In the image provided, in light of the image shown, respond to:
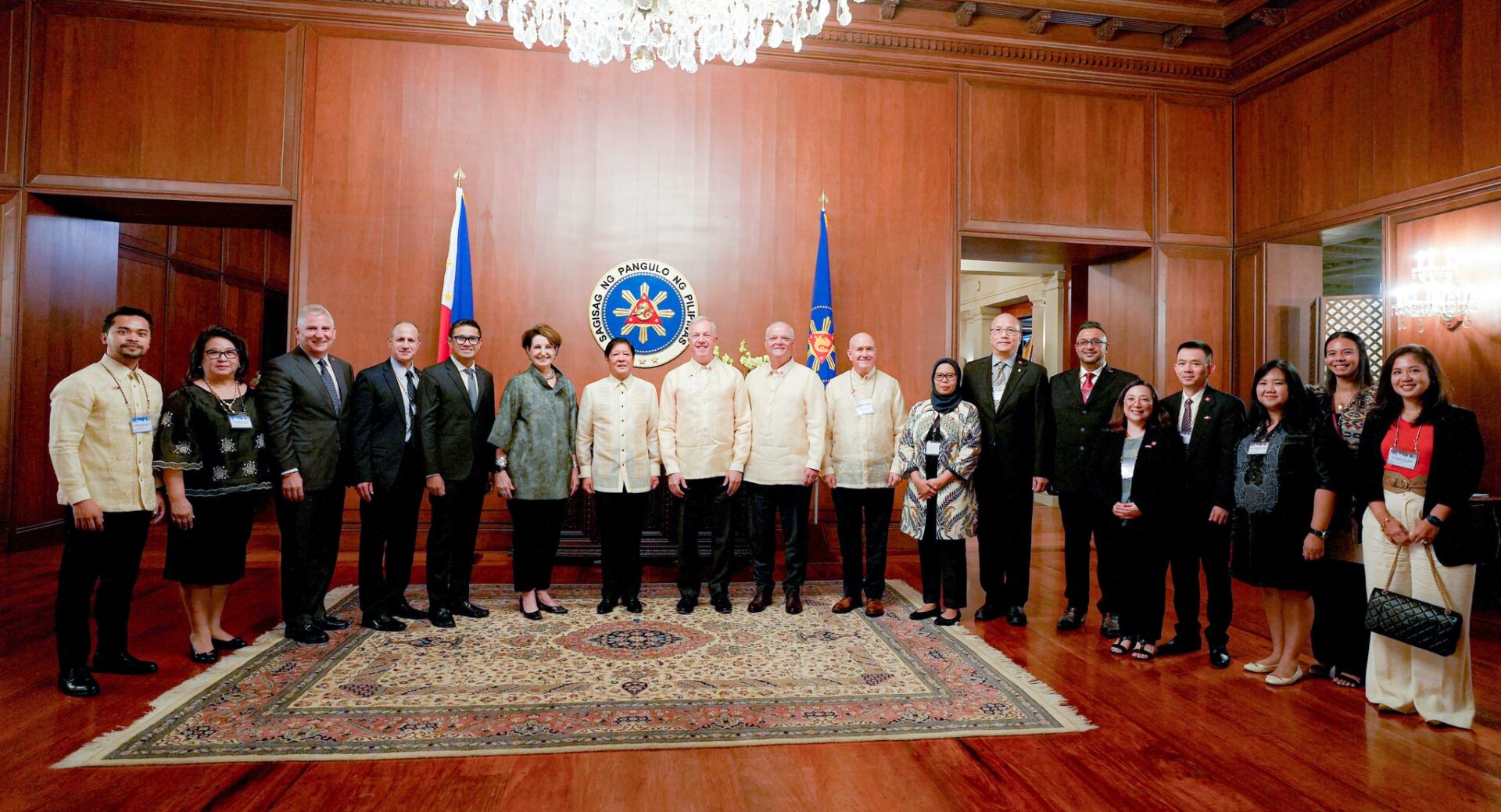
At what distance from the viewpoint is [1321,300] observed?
18.3ft

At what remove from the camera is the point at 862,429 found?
12.9 ft

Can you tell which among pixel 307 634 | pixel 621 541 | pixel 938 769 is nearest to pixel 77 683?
pixel 307 634

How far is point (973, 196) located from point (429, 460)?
→ 174 inches

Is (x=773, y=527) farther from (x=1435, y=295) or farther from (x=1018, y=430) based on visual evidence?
(x=1435, y=295)

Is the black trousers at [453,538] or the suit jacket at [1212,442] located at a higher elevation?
the suit jacket at [1212,442]

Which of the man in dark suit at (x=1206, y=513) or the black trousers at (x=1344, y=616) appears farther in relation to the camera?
the man in dark suit at (x=1206, y=513)

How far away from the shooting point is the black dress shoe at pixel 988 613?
3.79 metres

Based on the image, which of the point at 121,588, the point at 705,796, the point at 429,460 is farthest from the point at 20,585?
the point at 705,796

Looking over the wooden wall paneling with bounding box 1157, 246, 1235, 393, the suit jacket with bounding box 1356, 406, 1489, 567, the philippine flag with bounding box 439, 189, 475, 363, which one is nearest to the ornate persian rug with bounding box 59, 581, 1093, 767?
the suit jacket with bounding box 1356, 406, 1489, 567

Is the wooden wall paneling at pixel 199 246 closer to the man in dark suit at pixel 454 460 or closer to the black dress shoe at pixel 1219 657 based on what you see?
the man in dark suit at pixel 454 460

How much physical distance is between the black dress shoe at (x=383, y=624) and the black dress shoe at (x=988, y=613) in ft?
9.18

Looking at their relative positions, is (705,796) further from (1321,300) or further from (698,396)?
(1321,300)

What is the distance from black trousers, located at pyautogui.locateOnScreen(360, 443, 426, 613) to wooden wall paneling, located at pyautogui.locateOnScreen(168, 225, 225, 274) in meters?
5.30

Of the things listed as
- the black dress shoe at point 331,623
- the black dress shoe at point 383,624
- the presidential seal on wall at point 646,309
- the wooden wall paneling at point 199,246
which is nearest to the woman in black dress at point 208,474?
the black dress shoe at point 331,623
